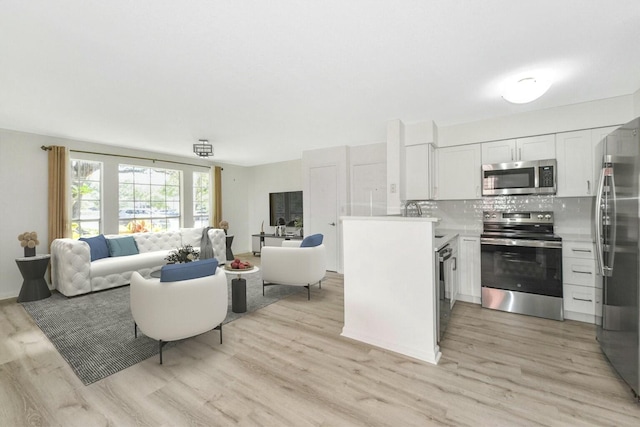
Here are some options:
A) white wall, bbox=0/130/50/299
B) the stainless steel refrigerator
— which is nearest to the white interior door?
the stainless steel refrigerator

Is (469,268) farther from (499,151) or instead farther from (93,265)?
(93,265)

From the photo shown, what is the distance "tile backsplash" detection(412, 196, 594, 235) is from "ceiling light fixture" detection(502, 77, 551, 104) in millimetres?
1558

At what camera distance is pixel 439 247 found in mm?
2467

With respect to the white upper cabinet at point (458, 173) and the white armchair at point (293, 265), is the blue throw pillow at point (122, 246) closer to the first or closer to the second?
the white armchair at point (293, 265)

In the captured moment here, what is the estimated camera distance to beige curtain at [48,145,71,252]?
14.4ft

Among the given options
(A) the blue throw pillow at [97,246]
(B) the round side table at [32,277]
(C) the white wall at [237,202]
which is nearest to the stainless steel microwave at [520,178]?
(C) the white wall at [237,202]

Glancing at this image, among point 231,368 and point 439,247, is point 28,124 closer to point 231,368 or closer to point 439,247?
point 231,368

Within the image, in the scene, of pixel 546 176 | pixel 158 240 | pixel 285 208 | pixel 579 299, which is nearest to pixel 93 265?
pixel 158 240

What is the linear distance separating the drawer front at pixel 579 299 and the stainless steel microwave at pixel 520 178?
43.9 inches

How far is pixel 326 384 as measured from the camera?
2.02m

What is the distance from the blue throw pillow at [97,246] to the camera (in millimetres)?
4438

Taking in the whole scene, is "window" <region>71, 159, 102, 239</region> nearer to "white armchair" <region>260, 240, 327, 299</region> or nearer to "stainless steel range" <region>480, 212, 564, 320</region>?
"white armchair" <region>260, 240, 327, 299</region>

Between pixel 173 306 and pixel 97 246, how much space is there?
3.27 meters

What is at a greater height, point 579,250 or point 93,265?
point 579,250
